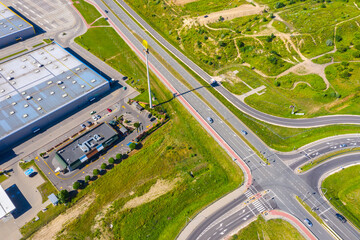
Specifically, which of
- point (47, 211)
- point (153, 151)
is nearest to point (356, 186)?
point (153, 151)

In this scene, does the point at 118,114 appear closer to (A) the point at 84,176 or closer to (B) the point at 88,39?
(A) the point at 84,176

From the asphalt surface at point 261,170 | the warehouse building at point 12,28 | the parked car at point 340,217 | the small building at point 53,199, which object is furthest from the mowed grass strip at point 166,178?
the warehouse building at point 12,28

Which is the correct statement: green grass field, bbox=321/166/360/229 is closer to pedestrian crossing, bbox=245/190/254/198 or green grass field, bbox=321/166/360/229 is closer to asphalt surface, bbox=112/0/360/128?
asphalt surface, bbox=112/0/360/128

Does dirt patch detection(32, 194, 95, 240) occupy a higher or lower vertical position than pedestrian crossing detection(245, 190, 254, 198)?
higher

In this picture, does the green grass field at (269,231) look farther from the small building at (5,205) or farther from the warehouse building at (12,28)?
the warehouse building at (12,28)

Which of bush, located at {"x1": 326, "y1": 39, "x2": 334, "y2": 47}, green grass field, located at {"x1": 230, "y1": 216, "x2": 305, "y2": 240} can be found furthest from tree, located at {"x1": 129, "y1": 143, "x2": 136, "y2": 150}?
bush, located at {"x1": 326, "y1": 39, "x2": 334, "y2": 47}
